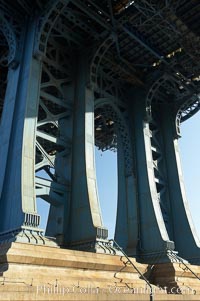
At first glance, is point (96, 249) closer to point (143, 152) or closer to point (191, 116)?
point (143, 152)

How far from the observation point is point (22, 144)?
20.1 metres

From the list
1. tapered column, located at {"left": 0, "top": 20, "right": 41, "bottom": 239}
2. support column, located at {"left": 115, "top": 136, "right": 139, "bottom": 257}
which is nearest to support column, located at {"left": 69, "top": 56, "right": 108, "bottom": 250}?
tapered column, located at {"left": 0, "top": 20, "right": 41, "bottom": 239}

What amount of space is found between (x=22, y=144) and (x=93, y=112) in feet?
23.9

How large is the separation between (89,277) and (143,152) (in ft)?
44.3

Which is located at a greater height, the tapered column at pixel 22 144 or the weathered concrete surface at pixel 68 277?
the tapered column at pixel 22 144

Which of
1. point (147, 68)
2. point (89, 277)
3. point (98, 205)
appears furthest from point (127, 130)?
point (89, 277)

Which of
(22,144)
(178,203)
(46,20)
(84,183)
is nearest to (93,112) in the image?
(84,183)

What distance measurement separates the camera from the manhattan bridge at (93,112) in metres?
21.0

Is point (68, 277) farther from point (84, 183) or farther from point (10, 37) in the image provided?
point (10, 37)

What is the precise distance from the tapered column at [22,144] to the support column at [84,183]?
407 cm

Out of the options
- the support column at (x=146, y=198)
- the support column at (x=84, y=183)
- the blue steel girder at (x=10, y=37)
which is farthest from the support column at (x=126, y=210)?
the blue steel girder at (x=10, y=37)

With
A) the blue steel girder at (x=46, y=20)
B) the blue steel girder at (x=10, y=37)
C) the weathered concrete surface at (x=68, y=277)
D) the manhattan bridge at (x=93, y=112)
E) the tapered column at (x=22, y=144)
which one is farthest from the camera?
the blue steel girder at (x=10, y=37)

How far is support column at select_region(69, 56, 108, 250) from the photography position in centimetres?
2141

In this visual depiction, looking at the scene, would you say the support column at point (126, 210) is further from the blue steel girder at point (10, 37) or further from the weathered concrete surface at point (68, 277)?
the blue steel girder at point (10, 37)
